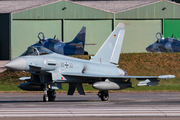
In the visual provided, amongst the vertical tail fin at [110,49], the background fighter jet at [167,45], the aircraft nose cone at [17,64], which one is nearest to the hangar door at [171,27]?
the background fighter jet at [167,45]

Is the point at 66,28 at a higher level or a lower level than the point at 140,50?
higher

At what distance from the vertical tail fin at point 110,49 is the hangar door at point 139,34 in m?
29.3

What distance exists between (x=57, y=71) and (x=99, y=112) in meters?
6.74

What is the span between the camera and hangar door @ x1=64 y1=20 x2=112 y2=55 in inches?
2018

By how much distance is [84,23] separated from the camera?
168 ft

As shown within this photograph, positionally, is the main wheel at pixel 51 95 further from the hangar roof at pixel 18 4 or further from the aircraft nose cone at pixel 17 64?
the hangar roof at pixel 18 4

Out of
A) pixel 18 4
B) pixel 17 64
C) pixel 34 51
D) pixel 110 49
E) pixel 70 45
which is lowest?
pixel 17 64

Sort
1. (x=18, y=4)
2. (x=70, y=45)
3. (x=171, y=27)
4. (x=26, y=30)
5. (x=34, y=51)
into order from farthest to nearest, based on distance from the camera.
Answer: (x=18, y=4) < (x=171, y=27) < (x=26, y=30) < (x=70, y=45) < (x=34, y=51)

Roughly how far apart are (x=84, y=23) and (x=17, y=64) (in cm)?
3485

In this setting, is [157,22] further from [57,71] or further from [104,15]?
[57,71]

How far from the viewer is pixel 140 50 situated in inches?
Result: 2053

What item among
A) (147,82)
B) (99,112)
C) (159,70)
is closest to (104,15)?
(159,70)

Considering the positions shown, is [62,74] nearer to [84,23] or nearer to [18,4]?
[84,23]

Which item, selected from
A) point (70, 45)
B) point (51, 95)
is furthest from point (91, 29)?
point (51, 95)
